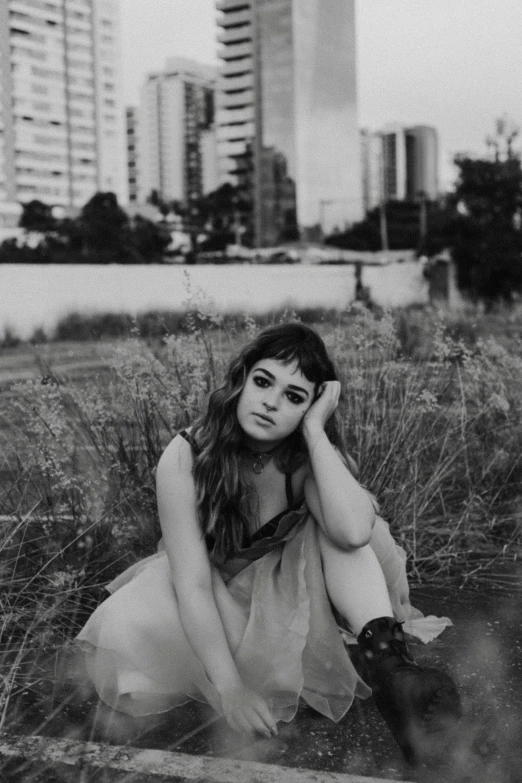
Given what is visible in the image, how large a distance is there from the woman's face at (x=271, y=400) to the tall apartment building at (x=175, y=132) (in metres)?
151

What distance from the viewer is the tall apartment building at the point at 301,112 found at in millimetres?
120812

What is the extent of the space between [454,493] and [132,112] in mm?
172691

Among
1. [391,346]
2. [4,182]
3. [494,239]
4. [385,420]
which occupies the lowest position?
[385,420]

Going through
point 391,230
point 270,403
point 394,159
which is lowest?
point 270,403

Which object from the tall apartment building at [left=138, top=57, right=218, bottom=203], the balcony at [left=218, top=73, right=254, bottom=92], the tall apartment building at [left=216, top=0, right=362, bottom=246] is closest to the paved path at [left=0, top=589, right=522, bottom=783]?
the tall apartment building at [left=216, top=0, right=362, bottom=246]

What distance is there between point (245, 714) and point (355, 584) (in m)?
0.40

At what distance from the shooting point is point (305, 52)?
122 metres

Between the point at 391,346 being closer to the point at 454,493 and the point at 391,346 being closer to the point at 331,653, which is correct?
the point at 454,493

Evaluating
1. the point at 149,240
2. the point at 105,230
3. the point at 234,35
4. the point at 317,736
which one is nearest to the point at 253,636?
the point at 317,736

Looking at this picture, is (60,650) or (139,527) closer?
(60,650)

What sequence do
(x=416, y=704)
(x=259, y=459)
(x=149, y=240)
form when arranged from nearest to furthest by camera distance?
(x=416, y=704) < (x=259, y=459) < (x=149, y=240)

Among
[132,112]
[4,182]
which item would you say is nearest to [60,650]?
[4,182]

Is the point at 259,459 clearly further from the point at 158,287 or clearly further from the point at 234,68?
the point at 234,68

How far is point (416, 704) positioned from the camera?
76.4 inches
